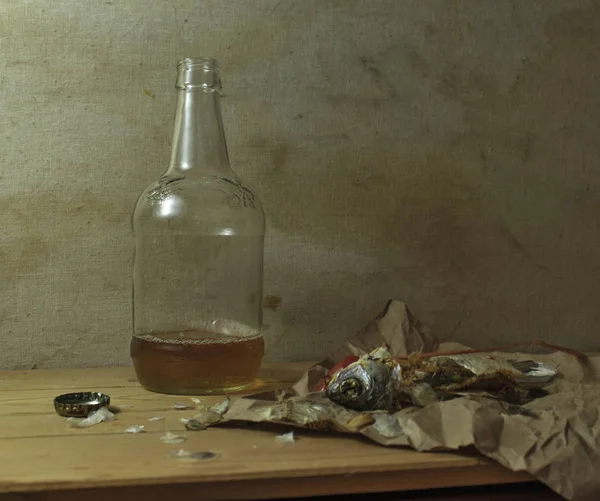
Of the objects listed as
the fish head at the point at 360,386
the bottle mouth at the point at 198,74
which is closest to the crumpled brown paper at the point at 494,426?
the fish head at the point at 360,386

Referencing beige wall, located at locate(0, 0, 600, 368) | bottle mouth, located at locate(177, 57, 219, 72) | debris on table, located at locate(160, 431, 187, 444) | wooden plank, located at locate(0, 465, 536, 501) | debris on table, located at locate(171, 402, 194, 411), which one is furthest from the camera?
beige wall, located at locate(0, 0, 600, 368)

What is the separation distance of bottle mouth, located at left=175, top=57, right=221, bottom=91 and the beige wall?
0.16 metres

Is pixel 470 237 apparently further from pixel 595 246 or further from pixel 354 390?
pixel 354 390

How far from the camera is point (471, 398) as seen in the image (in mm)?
798

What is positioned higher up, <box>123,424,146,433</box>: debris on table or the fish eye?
the fish eye

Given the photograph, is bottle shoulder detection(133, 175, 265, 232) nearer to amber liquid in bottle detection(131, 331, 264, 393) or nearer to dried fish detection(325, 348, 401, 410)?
amber liquid in bottle detection(131, 331, 264, 393)

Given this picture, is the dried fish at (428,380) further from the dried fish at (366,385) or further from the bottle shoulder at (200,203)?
the bottle shoulder at (200,203)

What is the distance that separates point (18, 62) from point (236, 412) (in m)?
0.62

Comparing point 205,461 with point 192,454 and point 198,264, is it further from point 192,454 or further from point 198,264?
point 198,264

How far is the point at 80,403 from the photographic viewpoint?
83 centimetres

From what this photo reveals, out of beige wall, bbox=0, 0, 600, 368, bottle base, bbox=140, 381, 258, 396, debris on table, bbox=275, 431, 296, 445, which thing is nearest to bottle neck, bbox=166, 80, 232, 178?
beige wall, bbox=0, 0, 600, 368

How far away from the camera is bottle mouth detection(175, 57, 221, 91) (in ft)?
3.09

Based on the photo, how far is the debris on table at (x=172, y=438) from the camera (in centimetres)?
71

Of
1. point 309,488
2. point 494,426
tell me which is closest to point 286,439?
point 309,488
